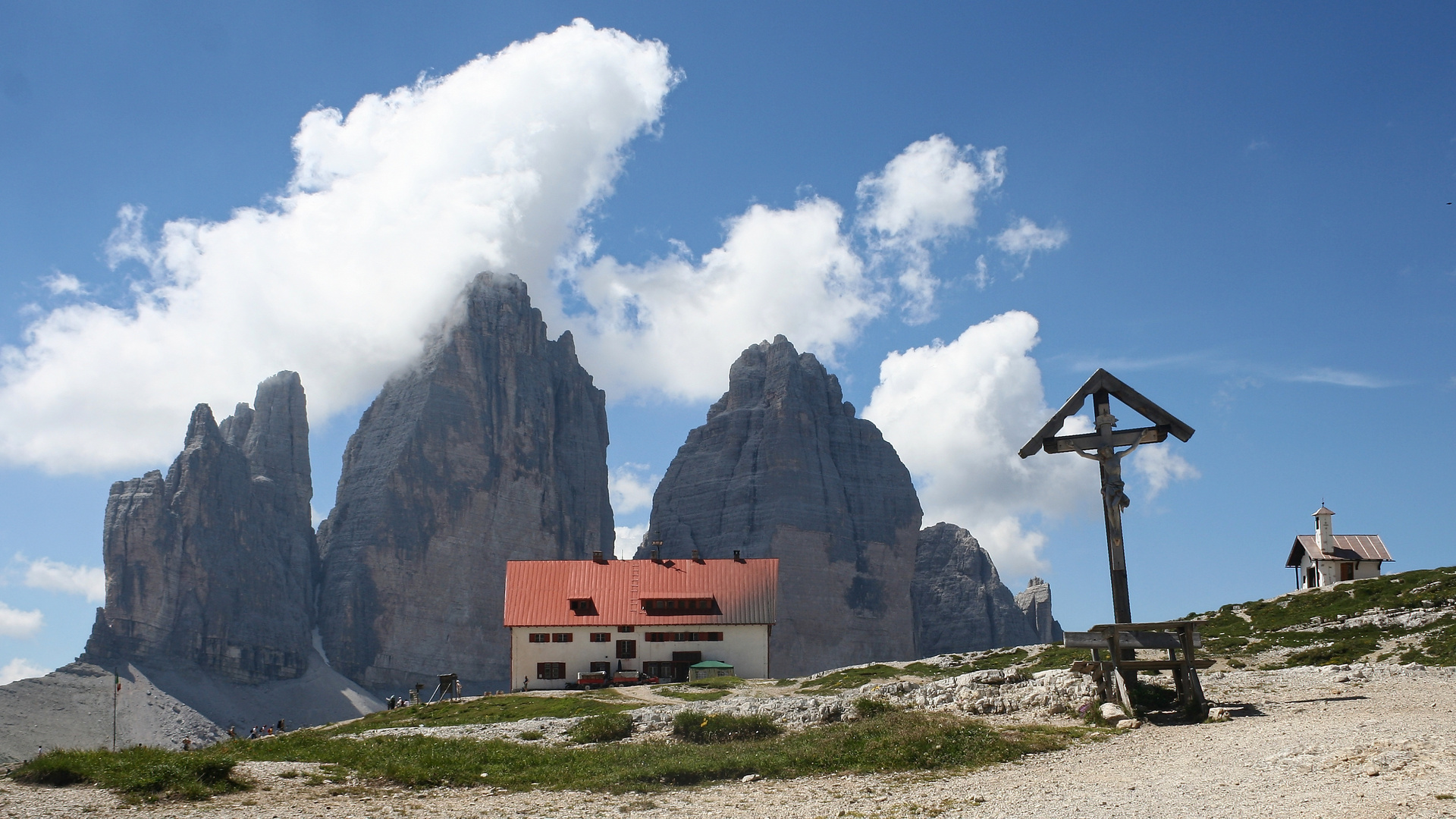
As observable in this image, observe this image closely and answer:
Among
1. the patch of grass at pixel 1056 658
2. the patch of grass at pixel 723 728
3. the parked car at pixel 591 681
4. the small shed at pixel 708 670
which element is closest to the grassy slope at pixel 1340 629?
the patch of grass at pixel 1056 658

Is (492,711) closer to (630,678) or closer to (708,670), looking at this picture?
(630,678)

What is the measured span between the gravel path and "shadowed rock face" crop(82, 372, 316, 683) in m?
162

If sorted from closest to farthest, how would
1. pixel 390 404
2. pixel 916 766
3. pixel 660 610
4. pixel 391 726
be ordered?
pixel 916 766 < pixel 391 726 < pixel 660 610 < pixel 390 404

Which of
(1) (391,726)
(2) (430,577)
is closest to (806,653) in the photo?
(2) (430,577)

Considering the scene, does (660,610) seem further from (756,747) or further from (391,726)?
(756,747)

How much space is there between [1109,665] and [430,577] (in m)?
167

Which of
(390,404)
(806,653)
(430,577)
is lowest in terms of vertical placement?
(806,653)

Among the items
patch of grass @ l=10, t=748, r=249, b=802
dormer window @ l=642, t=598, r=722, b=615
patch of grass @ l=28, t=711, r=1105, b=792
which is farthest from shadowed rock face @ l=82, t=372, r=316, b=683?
patch of grass @ l=28, t=711, r=1105, b=792

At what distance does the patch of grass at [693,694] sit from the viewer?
118 ft

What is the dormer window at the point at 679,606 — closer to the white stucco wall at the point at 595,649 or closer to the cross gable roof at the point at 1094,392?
the white stucco wall at the point at 595,649

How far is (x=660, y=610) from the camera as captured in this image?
62.9m

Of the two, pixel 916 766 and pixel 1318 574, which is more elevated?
pixel 1318 574

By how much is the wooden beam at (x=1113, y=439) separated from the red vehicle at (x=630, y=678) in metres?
41.1

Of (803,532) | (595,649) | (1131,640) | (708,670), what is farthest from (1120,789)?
(803,532)
